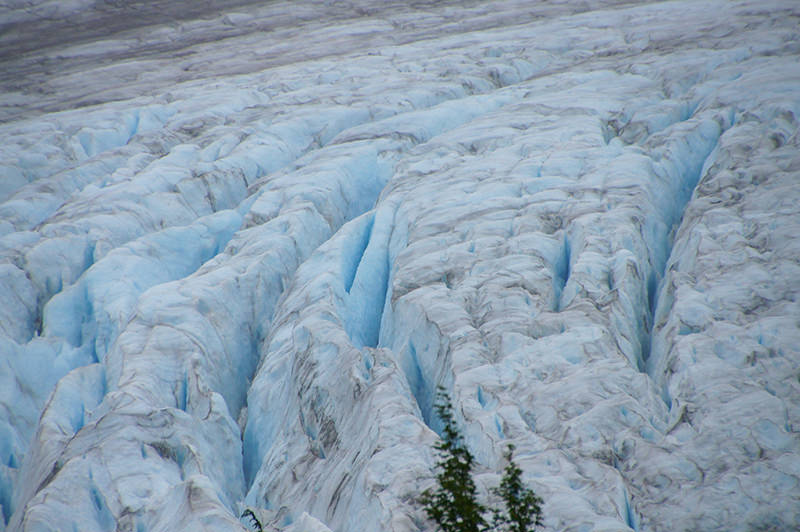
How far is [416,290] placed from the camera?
9.74 meters

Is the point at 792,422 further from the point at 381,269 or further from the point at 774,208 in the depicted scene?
the point at 381,269

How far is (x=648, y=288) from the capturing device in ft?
32.3

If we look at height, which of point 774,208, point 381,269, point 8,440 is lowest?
point 8,440

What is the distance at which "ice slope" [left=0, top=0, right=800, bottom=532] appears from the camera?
6.61m

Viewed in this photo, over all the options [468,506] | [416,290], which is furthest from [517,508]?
[416,290]

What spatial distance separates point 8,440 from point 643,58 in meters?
17.2

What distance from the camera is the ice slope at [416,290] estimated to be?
21.7 ft

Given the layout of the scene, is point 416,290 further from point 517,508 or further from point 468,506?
point 468,506

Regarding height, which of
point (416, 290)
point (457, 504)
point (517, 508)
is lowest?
→ point (416, 290)

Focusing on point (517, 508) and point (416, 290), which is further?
point (416, 290)

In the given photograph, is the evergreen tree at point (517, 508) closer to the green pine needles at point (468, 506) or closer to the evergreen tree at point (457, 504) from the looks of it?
the green pine needles at point (468, 506)

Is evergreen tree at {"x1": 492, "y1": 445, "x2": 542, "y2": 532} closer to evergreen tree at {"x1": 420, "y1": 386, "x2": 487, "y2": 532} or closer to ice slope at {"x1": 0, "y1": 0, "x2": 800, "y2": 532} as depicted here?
evergreen tree at {"x1": 420, "y1": 386, "x2": 487, "y2": 532}

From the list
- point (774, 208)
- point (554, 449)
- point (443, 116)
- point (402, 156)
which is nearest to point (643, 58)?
point (443, 116)

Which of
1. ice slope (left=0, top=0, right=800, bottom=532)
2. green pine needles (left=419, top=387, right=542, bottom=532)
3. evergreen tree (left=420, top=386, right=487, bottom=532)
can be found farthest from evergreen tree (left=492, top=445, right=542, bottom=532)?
ice slope (left=0, top=0, right=800, bottom=532)
